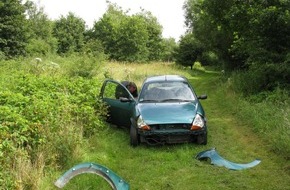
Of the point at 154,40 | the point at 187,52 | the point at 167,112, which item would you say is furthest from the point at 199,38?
the point at 154,40

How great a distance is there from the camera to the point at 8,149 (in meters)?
4.91

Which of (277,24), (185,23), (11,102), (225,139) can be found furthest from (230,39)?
(185,23)

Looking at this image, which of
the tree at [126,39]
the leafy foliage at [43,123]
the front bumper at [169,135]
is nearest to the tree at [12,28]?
the tree at [126,39]

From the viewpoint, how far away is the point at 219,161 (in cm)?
713

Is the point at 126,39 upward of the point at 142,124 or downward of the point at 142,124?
upward

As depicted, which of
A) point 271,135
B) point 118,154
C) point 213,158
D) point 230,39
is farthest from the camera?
point 230,39

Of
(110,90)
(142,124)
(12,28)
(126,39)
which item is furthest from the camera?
(126,39)

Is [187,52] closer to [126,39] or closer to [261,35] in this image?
[126,39]

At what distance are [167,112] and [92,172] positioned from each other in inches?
134

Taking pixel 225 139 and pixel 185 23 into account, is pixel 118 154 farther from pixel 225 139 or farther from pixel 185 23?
pixel 185 23

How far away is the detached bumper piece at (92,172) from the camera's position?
524 cm

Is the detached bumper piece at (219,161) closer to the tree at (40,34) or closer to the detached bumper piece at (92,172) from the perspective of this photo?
the detached bumper piece at (92,172)

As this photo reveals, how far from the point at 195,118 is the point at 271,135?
195 centimetres

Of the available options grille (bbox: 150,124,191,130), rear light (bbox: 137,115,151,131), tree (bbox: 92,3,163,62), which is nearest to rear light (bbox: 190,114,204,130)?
grille (bbox: 150,124,191,130)
